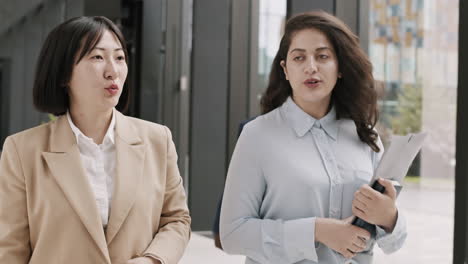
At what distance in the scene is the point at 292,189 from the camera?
67.5 inches

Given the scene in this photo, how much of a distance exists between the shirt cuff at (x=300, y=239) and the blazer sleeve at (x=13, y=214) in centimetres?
77

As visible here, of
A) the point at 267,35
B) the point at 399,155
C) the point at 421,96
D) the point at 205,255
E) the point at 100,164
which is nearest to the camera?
the point at 399,155

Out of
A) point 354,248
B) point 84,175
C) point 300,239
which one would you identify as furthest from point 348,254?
point 84,175

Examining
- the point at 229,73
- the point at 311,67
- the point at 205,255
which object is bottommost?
the point at 205,255

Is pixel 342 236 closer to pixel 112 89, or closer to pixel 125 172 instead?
pixel 125 172

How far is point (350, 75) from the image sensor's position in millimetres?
1828

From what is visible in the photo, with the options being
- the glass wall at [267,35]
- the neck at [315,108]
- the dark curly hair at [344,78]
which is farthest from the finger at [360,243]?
the glass wall at [267,35]

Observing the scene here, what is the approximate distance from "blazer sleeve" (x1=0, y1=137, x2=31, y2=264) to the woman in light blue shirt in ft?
1.94

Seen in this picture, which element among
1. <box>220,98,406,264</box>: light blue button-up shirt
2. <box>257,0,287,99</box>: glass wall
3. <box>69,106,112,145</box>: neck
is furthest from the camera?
<box>257,0,287,99</box>: glass wall

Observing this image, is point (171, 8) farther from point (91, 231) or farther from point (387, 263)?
point (91, 231)

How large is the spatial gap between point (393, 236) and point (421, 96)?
3.30 meters

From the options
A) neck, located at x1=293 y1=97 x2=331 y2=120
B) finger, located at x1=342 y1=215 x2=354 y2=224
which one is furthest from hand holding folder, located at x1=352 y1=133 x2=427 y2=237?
neck, located at x1=293 y1=97 x2=331 y2=120

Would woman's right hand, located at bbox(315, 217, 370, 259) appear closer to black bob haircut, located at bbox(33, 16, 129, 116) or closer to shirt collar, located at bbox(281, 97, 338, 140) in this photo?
shirt collar, located at bbox(281, 97, 338, 140)

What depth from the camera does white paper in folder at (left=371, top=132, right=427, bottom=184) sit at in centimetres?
158
